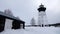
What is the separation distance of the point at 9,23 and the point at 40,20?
14004 millimetres

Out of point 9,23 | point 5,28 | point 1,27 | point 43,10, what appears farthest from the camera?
point 43,10

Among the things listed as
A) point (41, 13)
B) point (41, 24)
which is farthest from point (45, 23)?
point (41, 13)

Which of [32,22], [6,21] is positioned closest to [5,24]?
[6,21]

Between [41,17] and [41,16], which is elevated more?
[41,16]

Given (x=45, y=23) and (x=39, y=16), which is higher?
(x=39, y=16)

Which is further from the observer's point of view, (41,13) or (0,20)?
(41,13)

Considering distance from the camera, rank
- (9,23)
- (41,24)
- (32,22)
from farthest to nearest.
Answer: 1. (32,22)
2. (41,24)
3. (9,23)

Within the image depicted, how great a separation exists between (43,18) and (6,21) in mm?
15493

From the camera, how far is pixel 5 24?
14.6 m

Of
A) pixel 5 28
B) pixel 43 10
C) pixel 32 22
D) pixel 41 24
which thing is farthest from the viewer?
pixel 32 22

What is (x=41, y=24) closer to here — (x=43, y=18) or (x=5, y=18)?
(x=43, y=18)

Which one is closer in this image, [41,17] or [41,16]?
[41,17]

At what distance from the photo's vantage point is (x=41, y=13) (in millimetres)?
29109

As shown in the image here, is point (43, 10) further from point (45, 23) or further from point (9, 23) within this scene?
point (9, 23)
